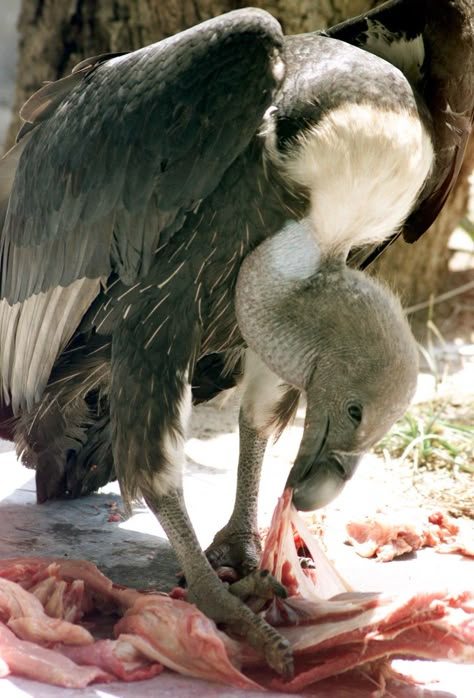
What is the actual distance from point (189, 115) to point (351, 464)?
1045 mm

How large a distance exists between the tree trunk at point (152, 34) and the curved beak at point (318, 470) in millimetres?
2817

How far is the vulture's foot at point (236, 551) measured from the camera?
3.72 meters

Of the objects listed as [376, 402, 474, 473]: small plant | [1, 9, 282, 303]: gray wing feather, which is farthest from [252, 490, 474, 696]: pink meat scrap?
[376, 402, 474, 473]: small plant

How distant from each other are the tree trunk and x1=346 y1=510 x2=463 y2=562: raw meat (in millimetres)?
1911

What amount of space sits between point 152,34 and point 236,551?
11.1 ft

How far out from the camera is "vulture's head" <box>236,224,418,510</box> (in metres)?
3.02

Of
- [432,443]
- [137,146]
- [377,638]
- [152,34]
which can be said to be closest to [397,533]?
[377,638]

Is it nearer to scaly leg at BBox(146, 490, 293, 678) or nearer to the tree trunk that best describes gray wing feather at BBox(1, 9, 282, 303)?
scaly leg at BBox(146, 490, 293, 678)

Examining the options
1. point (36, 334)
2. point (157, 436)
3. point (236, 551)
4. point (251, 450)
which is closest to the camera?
point (157, 436)

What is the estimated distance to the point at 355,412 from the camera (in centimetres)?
303

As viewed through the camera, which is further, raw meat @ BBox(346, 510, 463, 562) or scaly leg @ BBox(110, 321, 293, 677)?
raw meat @ BBox(346, 510, 463, 562)

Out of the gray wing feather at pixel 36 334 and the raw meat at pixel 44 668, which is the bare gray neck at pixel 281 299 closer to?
the gray wing feather at pixel 36 334

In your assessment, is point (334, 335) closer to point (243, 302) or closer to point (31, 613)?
point (243, 302)

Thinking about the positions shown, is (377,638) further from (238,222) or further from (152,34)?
(152,34)
